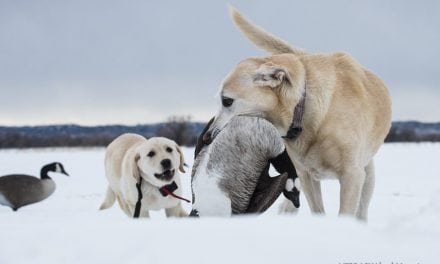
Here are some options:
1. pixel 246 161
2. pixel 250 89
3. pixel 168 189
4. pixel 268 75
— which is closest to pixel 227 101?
pixel 250 89

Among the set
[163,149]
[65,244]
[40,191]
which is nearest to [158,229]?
[65,244]

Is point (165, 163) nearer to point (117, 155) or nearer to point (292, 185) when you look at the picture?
point (117, 155)

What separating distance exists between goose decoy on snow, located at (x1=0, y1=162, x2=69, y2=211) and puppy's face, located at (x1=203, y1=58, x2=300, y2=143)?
24.1 ft

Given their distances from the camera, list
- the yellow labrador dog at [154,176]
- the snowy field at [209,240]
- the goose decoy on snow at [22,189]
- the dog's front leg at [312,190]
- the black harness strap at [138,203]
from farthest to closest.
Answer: the goose decoy on snow at [22,189] → the yellow labrador dog at [154,176] → the black harness strap at [138,203] → the dog's front leg at [312,190] → the snowy field at [209,240]

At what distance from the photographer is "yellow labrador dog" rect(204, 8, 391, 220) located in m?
4.39

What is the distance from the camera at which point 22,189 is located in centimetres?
1097

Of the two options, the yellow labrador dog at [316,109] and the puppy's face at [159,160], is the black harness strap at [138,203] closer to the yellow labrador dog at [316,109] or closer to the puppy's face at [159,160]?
the puppy's face at [159,160]

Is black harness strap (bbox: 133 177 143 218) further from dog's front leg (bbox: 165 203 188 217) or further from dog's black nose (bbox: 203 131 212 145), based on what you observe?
dog's black nose (bbox: 203 131 212 145)

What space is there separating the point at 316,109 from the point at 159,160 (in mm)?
1642

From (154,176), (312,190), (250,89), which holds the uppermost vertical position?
(250,89)

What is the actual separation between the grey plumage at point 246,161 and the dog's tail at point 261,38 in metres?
1.82

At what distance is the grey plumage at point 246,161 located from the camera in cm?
389

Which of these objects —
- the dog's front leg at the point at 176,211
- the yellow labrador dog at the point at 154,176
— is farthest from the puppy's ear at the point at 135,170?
the dog's front leg at the point at 176,211

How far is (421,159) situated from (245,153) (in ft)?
64.5
